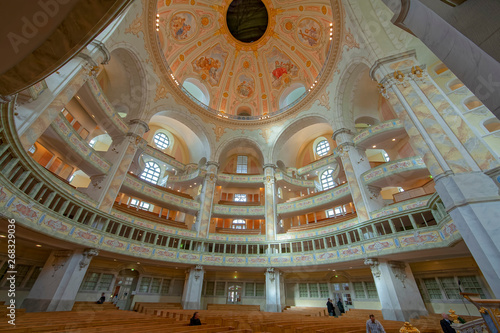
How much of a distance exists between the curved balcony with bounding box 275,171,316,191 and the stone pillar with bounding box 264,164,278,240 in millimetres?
757

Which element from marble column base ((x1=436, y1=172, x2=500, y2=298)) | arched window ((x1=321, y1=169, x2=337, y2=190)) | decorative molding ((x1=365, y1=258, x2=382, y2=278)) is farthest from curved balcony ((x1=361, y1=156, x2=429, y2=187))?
arched window ((x1=321, y1=169, x2=337, y2=190))

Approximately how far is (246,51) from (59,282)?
30.0 metres

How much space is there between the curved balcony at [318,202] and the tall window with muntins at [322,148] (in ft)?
28.3

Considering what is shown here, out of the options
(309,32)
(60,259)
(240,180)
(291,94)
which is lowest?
(60,259)

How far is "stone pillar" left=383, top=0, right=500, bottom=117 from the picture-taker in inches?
89.7

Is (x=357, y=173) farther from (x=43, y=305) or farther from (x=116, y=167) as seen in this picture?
(x=43, y=305)

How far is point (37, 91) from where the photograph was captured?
879 centimetres

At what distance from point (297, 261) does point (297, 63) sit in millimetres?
23072

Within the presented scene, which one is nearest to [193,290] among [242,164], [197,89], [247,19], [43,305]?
[43,305]

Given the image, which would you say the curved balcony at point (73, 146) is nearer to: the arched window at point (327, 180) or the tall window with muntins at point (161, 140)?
the tall window with muntins at point (161, 140)

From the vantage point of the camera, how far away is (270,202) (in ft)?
69.1

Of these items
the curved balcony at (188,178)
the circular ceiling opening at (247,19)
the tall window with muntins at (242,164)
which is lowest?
the curved balcony at (188,178)

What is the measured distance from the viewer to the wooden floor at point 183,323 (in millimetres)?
4738

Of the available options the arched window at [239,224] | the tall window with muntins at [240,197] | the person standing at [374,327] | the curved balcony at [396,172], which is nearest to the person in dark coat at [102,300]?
the arched window at [239,224]
